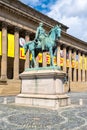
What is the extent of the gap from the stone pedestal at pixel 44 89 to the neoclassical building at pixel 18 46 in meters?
12.4

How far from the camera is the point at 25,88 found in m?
22.0

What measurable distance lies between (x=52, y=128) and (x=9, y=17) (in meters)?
34.6

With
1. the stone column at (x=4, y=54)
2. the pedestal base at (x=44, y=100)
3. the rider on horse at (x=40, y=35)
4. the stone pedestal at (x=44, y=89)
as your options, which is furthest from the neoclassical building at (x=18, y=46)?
the pedestal base at (x=44, y=100)

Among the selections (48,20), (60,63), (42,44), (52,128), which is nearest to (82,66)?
(60,63)

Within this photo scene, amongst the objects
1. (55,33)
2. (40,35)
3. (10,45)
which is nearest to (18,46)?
(10,45)

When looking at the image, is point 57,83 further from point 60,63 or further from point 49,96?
point 60,63

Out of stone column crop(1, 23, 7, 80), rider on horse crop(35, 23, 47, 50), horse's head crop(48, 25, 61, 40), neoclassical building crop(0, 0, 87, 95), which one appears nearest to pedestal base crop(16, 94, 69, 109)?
rider on horse crop(35, 23, 47, 50)

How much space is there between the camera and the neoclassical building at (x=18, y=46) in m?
42.2

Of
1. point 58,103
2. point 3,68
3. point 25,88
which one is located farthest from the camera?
point 3,68

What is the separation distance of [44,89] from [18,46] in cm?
2617

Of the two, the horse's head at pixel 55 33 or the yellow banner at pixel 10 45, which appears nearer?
the horse's head at pixel 55 33

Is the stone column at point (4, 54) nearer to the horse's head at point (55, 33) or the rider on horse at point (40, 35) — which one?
the rider on horse at point (40, 35)

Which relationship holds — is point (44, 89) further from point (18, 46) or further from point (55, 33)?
point (18, 46)

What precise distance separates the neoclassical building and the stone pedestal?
12.4 m
